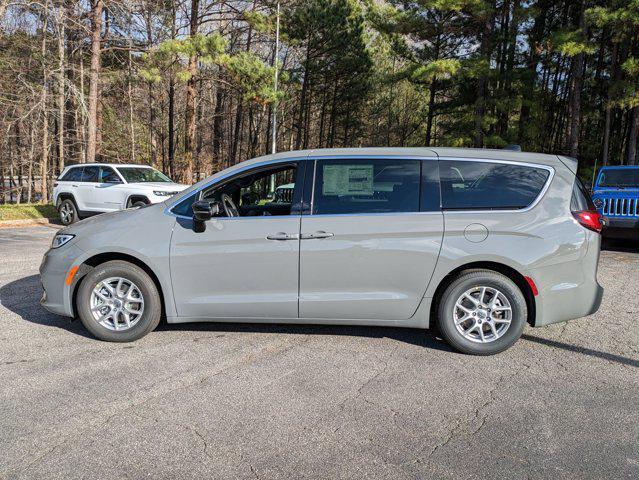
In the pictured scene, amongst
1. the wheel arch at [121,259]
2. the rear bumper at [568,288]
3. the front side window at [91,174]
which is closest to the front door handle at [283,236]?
the wheel arch at [121,259]

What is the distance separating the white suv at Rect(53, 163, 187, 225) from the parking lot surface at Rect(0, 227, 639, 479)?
7.82m

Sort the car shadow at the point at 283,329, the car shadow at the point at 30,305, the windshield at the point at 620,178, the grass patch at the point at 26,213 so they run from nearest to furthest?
the car shadow at the point at 283,329 < the car shadow at the point at 30,305 < the windshield at the point at 620,178 < the grass patch at the point at 26,213

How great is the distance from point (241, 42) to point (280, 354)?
30667 mm

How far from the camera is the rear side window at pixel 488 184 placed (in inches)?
165

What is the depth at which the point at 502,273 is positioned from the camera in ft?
14.0

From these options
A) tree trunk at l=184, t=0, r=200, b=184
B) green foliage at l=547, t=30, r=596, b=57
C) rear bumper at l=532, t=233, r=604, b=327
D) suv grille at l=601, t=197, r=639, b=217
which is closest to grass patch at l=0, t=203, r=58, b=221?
tree trunk at l=184, t=0, r=200, b=184

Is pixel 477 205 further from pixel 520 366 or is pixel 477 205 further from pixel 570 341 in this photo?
pixel 570 341

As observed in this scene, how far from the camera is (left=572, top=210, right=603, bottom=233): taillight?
13.7 feet

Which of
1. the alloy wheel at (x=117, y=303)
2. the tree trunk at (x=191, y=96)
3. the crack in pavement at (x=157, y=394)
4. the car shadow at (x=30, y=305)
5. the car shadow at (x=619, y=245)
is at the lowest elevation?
the crack in pavement at (x=157, y=394)

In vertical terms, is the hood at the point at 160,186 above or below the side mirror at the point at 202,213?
above

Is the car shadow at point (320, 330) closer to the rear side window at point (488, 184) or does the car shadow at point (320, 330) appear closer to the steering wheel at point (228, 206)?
the steering wheel at point (228, 206)

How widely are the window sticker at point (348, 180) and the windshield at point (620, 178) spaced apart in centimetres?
843

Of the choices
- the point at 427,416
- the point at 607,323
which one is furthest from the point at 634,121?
the point at 427,416

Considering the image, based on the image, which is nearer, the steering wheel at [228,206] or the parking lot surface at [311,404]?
the parking lot surface at [311,404]
